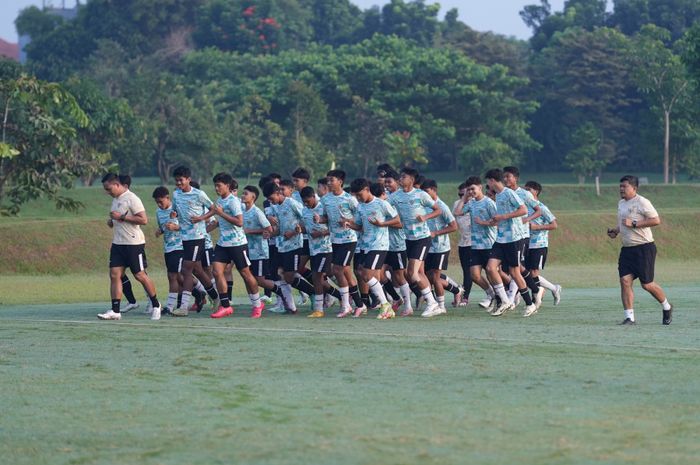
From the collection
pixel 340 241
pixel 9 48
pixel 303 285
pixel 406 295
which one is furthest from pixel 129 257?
pixel 9 48

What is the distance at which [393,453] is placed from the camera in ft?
27.5

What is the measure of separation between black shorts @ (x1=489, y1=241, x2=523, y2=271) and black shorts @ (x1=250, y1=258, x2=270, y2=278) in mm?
3323

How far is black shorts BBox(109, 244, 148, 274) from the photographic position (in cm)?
1722

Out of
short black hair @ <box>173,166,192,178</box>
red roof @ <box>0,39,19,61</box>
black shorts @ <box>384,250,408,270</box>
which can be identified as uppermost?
red roof @ <box>0,39,19,61</box>

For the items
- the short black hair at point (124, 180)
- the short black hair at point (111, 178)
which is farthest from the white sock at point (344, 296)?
the short black hair at point (111, 178)

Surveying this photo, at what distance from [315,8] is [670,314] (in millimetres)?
89148

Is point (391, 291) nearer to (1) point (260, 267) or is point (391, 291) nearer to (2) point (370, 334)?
(1) point (260, 267)

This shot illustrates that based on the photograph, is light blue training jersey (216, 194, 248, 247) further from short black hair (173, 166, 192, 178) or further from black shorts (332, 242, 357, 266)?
black shorts (332, 242, 357, 266)

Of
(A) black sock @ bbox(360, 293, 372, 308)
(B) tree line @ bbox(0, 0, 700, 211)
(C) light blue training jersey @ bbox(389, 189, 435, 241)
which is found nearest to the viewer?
(C) light blue training jersey @ bbox(389, 189, 435, 241)

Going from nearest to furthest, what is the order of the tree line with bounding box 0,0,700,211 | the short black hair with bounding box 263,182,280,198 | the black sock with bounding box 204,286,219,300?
the short black hair with bounding box 263,182,280,198, the black sock with bounding box 204,286,219,300, the tree line with bounding box 0,0,700,211

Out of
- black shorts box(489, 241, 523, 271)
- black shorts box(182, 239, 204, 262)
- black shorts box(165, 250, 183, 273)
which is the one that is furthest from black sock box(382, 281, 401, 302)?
black shorts box(165, 250, 183, 273)

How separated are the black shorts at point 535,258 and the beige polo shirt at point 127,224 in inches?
217

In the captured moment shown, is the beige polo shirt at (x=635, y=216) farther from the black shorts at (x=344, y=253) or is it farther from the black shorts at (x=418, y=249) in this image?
the black shorts at (x=344, y=253)

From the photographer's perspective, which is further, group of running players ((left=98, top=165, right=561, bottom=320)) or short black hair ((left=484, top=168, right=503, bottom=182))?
short black hair ((left=484, top=168, right=503, bottom=182))
